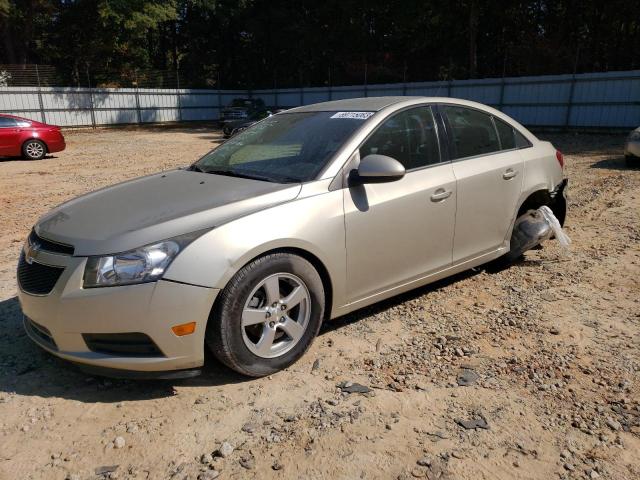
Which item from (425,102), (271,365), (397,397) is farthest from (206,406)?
(425,102)

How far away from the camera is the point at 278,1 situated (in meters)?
39.9

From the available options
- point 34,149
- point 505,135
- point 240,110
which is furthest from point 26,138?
point 505,135

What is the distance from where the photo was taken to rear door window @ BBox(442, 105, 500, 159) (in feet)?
13.0

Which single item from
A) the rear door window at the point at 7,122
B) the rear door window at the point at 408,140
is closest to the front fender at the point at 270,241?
the rear door window at the point at 408,140

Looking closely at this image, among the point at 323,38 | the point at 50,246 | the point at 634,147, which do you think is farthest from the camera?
the point at 323,38

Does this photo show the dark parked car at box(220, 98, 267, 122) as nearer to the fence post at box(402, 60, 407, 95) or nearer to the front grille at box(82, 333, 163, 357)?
the fence post at box(402, 60, 407, 95)

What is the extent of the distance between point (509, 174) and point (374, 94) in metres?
24.6

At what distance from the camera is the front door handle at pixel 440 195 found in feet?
11.9

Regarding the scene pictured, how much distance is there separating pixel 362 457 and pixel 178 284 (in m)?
1.25

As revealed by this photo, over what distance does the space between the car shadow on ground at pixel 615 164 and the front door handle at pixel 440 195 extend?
8912 mm

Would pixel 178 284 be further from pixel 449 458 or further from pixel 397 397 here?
pixel 449 458

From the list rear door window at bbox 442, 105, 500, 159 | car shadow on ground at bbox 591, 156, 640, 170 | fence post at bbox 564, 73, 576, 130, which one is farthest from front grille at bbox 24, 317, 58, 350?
fence post at bbox 564, 73, 576, 130

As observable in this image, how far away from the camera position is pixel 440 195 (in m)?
3.65

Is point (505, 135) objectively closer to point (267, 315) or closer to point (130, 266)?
point (267, 315)
